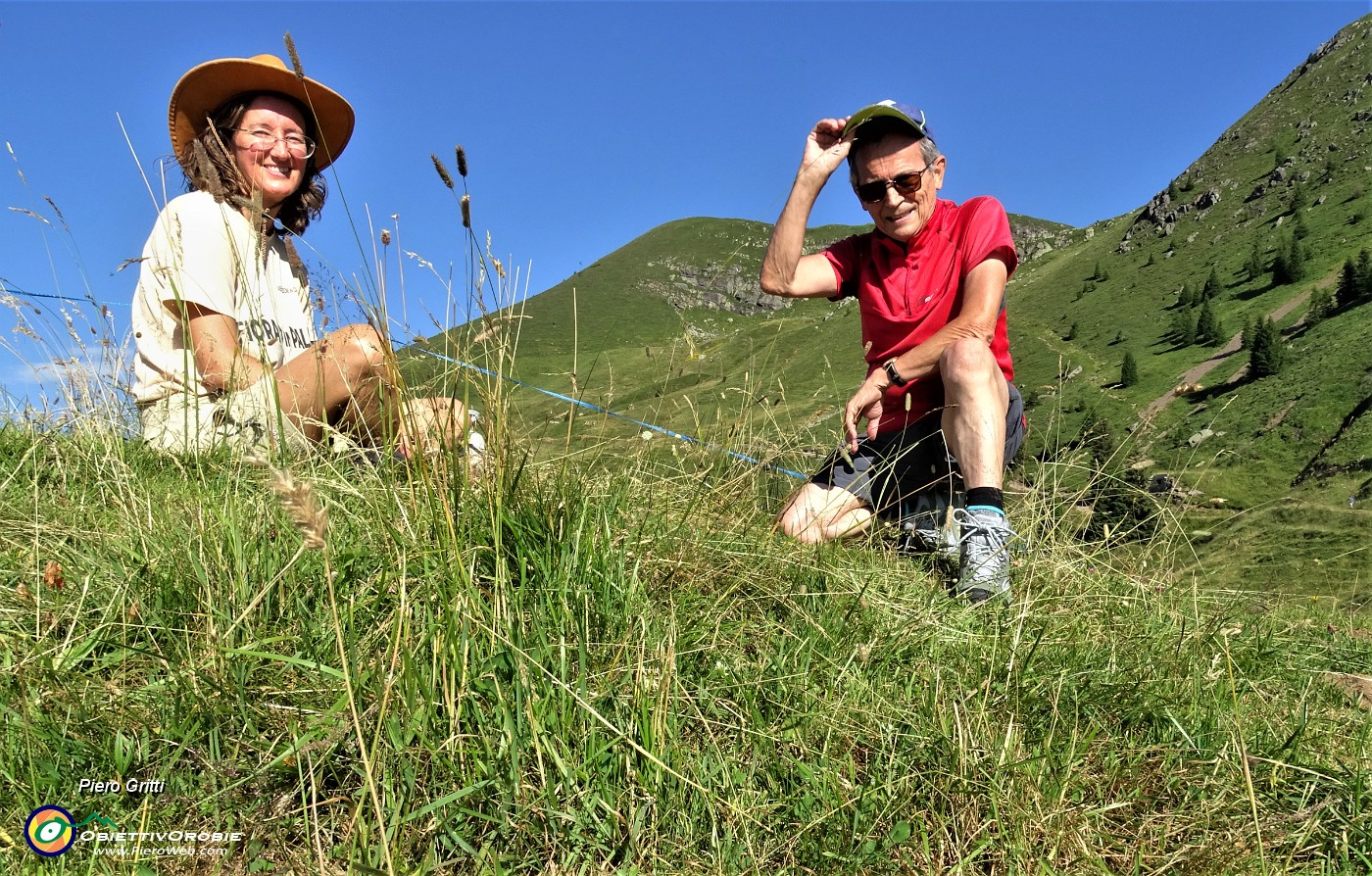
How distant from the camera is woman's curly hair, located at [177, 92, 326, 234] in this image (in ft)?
11.2

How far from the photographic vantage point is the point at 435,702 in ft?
5.65

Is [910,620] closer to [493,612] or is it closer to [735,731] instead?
[735,731]

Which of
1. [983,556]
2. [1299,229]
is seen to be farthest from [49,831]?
[1299,229]

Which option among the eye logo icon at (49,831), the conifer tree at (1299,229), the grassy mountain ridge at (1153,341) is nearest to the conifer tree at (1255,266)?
the grassy mountain ridge at (1153,341)

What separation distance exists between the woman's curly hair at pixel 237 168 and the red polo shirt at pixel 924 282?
2.68 metres

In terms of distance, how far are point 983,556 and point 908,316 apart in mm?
1496

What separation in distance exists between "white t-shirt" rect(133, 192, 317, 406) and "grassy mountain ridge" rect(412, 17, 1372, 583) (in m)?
1.15

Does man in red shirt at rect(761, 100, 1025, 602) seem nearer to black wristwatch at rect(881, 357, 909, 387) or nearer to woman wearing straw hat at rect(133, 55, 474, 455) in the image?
black wristwatch at rect(881, 357, 909, 387)

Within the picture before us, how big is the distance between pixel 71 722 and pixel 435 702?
762 millimetres

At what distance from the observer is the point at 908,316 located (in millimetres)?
4184

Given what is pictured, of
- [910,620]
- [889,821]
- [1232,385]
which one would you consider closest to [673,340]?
[910,620]

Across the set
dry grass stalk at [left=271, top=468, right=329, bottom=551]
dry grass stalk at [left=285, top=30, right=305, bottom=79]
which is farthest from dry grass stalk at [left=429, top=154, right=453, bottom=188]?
dry grass stalk at [left=271, top=468, right=329, bottom=551]

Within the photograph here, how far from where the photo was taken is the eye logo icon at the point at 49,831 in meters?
1.55

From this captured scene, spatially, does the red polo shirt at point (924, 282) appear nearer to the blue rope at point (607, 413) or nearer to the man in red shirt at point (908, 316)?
the man in red shirt at point (908, 316)
